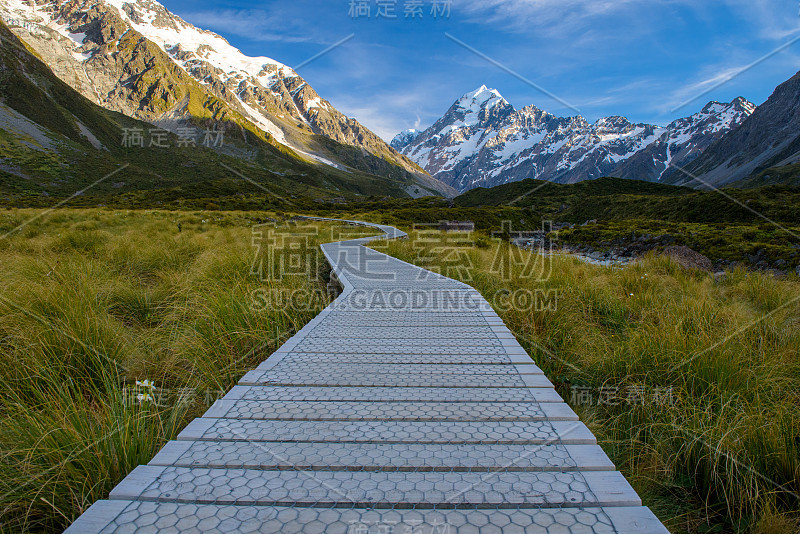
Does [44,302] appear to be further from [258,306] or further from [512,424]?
[512,424]

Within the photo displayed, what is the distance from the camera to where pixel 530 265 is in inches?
337

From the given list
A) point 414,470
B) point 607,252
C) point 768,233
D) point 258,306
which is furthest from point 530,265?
point 768,233

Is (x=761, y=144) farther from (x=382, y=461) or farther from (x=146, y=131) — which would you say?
(x=146, y=131)

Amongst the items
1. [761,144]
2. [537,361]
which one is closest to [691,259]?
[537,361]

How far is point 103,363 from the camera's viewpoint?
129 inches

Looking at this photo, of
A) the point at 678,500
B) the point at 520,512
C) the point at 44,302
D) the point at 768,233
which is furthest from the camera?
the point at 768,233

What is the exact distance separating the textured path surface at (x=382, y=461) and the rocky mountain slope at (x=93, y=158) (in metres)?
46.1

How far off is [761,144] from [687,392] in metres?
214

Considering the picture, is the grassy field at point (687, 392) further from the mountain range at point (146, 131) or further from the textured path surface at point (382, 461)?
the mountain range at point (146, 131)

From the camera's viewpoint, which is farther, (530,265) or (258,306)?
(530,265)

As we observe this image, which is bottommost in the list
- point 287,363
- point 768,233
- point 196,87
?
point 287,363

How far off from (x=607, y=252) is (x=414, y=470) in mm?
20681

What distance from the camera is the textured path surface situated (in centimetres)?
131

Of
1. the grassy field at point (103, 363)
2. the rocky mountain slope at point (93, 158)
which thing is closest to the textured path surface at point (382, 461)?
the grassy field at point (103, 363)
